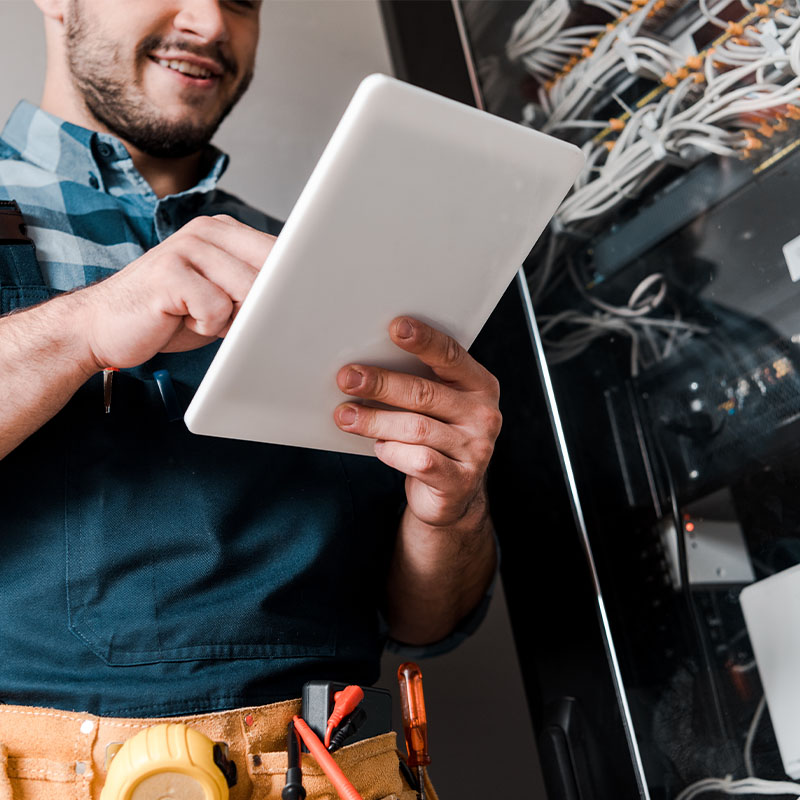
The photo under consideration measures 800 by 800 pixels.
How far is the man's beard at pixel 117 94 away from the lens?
1.20 meters

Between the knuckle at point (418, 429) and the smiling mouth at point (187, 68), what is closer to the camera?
the knuckle at point (418, 429)

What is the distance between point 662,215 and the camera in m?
1.12

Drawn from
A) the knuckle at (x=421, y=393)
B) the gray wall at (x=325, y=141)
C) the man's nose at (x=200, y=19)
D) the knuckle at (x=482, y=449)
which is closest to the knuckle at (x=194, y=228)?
the knuckle at (x=421, y=393)

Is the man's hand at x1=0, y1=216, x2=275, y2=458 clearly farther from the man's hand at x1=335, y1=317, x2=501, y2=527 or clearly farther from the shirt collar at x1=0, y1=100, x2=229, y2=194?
the shirt collar at x1=0, y1=100, x2=229, y2=194

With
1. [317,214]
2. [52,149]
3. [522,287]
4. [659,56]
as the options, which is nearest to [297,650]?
[317,214]

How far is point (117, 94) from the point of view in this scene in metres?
1.20

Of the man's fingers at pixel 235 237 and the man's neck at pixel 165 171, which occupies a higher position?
the man's neck at pixel 165 171

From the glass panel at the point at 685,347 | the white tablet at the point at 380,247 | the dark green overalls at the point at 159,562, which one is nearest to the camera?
the white tablet at the point at 380,247

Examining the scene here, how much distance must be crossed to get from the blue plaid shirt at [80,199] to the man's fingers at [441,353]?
0.45m

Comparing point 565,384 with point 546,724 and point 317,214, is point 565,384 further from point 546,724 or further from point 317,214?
point 317,214

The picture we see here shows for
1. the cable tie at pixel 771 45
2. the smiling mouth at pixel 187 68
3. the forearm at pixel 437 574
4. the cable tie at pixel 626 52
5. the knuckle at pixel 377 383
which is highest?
the smiling mouth at pixel 187 68

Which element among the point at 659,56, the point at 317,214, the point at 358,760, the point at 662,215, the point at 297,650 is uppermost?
the point at 659,56

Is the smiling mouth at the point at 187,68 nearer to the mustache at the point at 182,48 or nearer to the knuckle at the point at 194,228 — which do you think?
the mustache at the point at 182,48

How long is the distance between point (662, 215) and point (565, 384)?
0.89 feet
